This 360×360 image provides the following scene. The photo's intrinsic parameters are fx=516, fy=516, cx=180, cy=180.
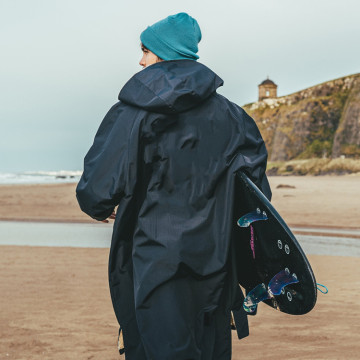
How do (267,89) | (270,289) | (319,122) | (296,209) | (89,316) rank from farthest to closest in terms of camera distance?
(267,89)
(319,122)
(296,209)
(89,316)
(270,289)

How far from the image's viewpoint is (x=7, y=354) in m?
3.54

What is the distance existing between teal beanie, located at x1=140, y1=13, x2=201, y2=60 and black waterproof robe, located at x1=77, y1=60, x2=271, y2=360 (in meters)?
0.05

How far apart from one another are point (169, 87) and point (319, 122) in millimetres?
70091

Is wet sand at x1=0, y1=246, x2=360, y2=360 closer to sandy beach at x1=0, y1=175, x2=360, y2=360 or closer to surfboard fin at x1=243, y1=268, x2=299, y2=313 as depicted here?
sandy beach at x1=0, y1=175, x2=360, y2=360

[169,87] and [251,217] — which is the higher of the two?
[169,87]

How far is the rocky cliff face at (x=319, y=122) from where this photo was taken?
61.0m

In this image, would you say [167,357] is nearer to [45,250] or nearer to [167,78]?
[167,78]

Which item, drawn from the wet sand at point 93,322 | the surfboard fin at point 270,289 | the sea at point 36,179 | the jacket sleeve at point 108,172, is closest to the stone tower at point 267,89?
the sea at point 36,179

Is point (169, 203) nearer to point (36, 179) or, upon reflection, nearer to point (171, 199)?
point (171, 199)

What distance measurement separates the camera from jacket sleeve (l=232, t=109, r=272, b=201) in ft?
6.64

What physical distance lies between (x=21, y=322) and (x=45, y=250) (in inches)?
162

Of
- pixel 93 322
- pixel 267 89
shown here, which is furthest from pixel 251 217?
pixel 267 89

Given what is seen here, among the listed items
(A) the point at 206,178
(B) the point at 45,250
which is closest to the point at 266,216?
(A) the point at 206,178

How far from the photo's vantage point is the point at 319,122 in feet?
227
